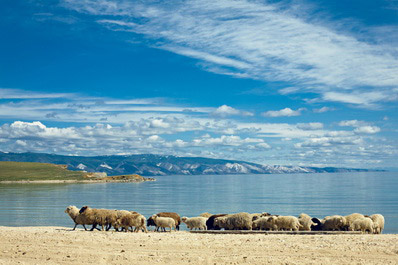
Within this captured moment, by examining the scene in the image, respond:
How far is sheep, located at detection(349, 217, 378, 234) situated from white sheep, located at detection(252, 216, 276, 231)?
5.54 m

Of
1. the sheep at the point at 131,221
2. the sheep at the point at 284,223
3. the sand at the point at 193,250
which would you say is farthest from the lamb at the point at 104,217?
the sheep at the point at 284,223

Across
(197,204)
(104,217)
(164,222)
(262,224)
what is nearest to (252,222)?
(262,224)

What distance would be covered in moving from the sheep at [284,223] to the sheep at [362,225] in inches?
150

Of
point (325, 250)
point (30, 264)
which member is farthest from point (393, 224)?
point (30, 264)

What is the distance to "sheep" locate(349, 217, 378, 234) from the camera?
1070 inches

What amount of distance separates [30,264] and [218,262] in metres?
7.69

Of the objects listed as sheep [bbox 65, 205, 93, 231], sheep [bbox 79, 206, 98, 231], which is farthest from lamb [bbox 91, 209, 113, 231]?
sheep [bbox 65, 205, 93, 231]

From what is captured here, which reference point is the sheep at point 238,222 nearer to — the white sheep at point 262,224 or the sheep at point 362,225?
the white sheep at point 262,224

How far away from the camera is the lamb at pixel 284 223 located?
27906mm

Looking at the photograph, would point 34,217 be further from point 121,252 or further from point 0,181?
point 0,181

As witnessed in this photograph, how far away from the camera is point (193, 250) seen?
62.1ft

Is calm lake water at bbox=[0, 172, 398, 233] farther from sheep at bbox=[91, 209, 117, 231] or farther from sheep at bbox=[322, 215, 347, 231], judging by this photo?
sheep at bbox=[91, 209, 117, 231]

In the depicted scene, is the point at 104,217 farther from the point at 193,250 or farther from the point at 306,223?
the point at 306,223

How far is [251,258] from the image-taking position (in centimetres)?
1695
